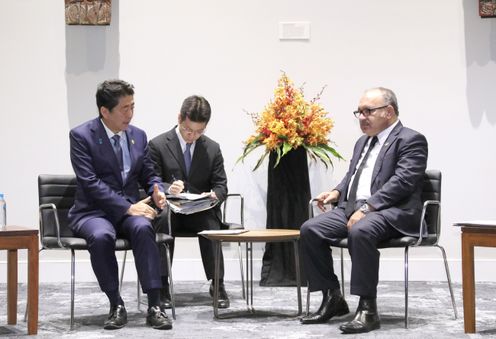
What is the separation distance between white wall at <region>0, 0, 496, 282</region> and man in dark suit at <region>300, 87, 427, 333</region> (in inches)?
73.8

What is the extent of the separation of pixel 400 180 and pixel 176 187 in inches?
52.3

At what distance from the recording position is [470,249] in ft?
13.0

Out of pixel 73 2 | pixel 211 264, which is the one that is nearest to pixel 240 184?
pixel 211 264

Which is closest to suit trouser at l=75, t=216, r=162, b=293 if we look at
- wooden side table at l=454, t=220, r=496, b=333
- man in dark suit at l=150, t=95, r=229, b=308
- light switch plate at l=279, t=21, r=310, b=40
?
man in dark suit at l=150, t=95, r=229, b=308

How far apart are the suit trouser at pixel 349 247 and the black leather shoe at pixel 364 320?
0.05m

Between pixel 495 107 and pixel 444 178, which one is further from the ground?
pixel 495 107

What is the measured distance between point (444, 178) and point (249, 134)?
1.61 metres

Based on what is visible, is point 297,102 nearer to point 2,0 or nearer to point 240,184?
point 240,184

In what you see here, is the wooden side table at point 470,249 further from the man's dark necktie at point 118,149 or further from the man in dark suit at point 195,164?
the man's dark necktie at point 118,149

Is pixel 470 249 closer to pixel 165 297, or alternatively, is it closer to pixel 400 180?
pixel 400 180

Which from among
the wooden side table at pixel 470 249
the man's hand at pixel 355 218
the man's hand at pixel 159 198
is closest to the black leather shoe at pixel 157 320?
the man's hand at pixel 159 198

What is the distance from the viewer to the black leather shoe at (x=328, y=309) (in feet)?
14.0

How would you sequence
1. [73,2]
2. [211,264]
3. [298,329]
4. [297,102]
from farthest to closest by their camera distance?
[73,2] < [297,102] < [211,264] < [298,329]

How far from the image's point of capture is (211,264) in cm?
511
